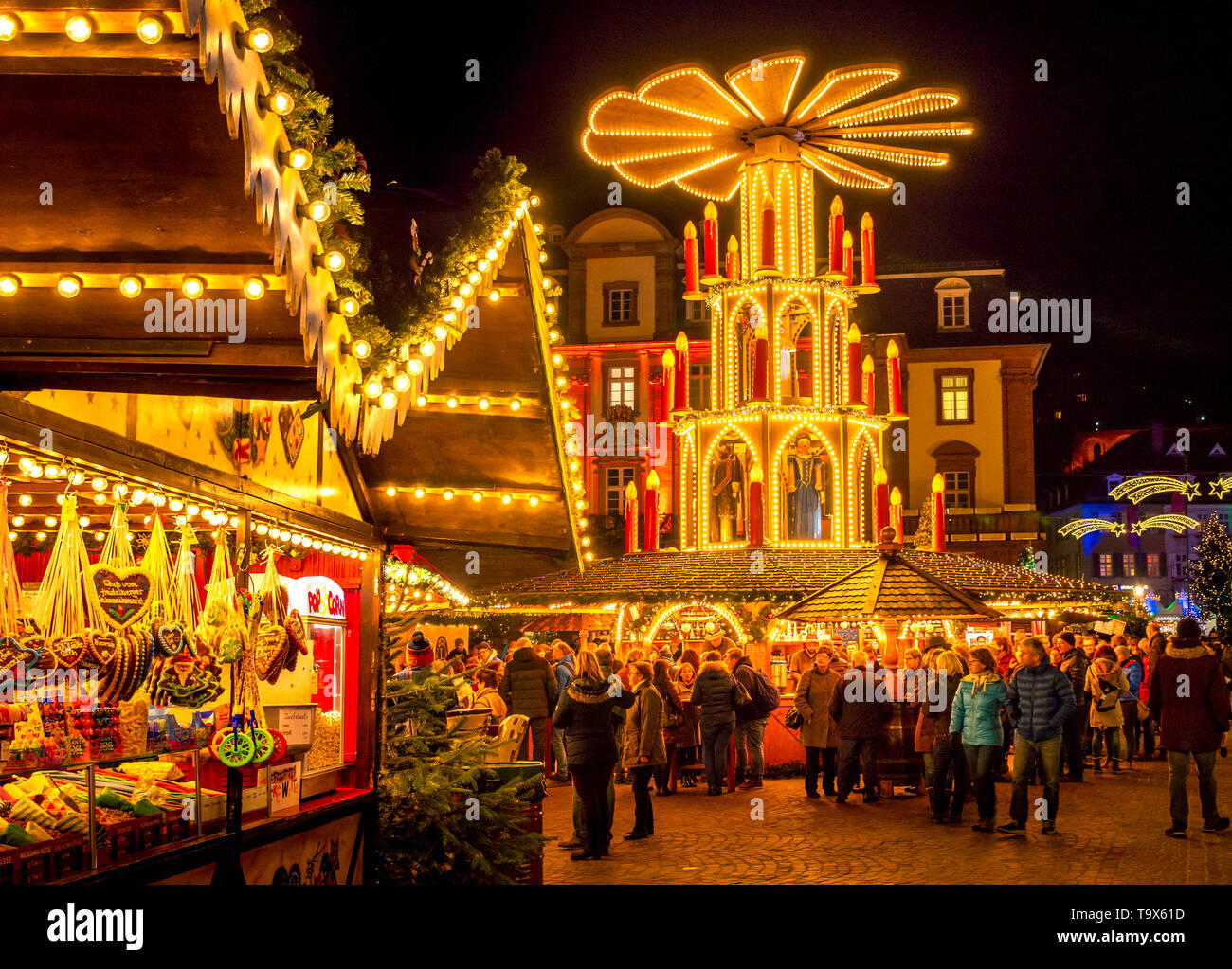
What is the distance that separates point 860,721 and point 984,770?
97.2 inches

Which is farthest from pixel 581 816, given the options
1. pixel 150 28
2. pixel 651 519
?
pixel 651 519

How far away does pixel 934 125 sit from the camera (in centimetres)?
2553

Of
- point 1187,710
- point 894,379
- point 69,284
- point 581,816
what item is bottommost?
point 581,816

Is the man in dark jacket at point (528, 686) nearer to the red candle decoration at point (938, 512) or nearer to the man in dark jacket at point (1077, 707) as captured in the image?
the man in dark jacket at point (1077, 707)

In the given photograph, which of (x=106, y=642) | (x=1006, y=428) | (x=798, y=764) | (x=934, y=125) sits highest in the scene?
(x=934, y=125)

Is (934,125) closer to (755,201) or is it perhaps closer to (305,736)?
(755,201)

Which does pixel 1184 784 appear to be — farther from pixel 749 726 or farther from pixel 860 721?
pixel 749 726

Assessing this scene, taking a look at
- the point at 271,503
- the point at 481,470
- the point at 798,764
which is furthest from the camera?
the point at 798,764

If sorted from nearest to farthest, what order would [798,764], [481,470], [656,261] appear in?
[481,470], [798,764], [656,261]

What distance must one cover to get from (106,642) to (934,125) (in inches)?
910

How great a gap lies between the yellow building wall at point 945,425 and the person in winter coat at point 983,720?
35.5 meters

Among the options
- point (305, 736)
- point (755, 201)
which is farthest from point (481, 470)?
point (755, 201)

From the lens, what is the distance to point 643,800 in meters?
12.0
